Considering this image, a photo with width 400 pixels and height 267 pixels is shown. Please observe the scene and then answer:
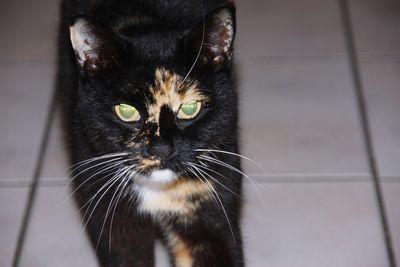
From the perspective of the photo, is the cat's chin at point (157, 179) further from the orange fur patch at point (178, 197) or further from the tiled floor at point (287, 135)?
the tiled floor at point (287, 135)

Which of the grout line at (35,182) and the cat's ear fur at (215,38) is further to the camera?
the grout line at (35,182)

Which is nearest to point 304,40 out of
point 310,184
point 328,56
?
point 328,56

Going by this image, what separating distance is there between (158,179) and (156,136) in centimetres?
11

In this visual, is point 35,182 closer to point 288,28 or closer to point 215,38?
point 215,38

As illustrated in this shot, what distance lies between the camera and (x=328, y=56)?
6.60 ft

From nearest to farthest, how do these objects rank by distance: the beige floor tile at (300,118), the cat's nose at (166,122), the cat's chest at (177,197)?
1. the cat's nose at (166,122)
2. the cat's chest at (177,197)
3. the beige floor tile at (300,118)

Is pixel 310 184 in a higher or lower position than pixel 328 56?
lower

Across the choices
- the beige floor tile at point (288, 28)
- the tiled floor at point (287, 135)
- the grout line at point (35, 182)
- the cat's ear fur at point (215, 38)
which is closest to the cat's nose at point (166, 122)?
the cat's ear fur at point (215, 38)

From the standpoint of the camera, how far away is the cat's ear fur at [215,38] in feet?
4.07

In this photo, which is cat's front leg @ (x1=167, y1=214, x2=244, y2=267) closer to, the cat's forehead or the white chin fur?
the white chin fur

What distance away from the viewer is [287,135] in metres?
1.80

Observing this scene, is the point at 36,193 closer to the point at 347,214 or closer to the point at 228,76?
the point at 228,76

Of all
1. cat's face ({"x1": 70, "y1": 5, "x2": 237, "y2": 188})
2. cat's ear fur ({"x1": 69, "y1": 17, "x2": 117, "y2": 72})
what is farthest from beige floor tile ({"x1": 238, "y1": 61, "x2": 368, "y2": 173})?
cat's ear fur ({"x1": 69, "y1": 17, "x2": 117, "y2": 72})

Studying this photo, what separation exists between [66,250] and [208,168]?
0.41 m
